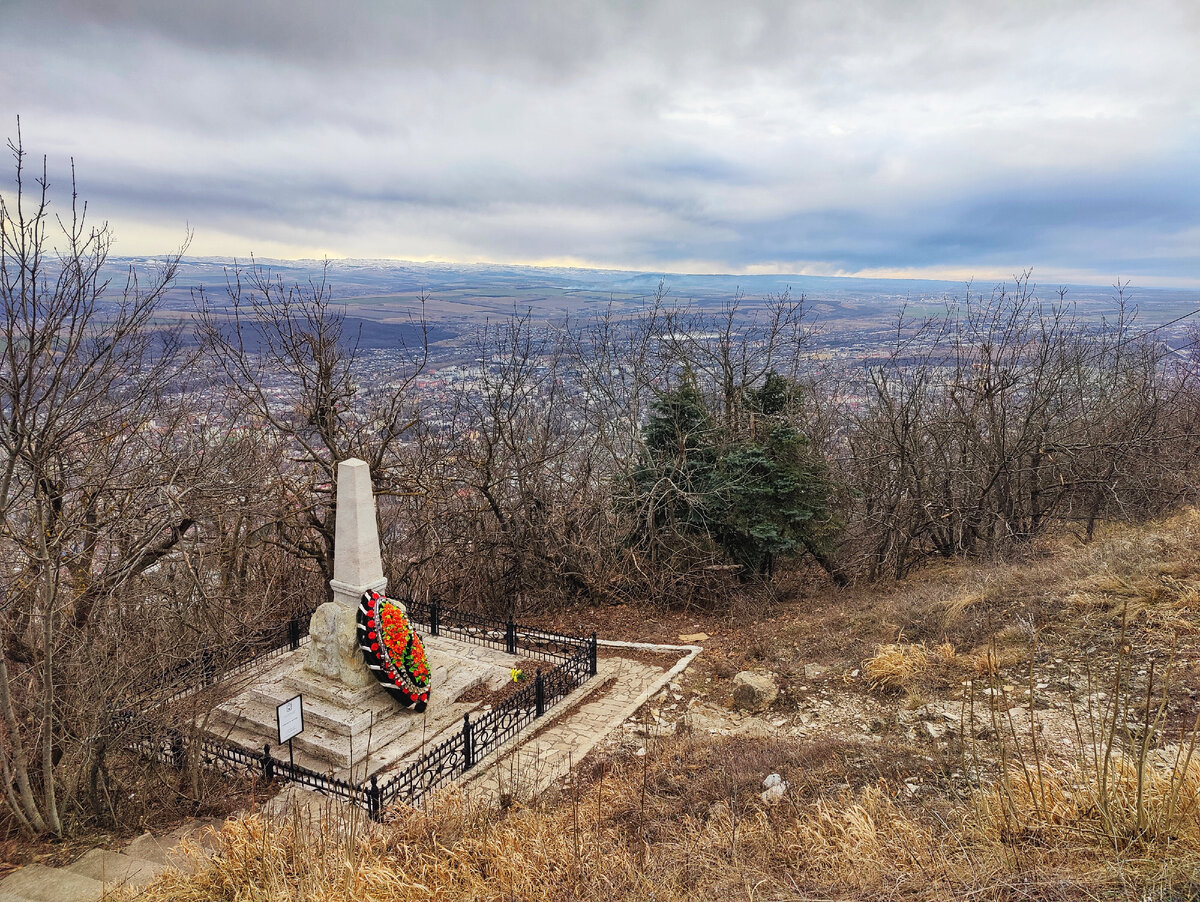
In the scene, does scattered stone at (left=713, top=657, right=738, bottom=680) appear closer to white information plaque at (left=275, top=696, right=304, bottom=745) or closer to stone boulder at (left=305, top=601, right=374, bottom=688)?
stone boulder at (left=305, top=601, right=374, bottom=688)

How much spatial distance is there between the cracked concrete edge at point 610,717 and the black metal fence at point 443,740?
0.48 feet

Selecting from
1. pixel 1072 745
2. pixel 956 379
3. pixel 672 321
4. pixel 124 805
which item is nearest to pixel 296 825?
pixel 124 805

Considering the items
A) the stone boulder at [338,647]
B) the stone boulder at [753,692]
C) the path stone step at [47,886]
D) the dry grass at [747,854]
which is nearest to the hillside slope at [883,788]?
the dry grass at [747,854]

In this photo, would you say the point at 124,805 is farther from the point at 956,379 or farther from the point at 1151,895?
the point at 956,379

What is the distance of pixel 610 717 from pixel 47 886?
6.37 metres

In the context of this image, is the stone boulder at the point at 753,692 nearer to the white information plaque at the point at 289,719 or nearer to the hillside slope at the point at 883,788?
the hillside slope at the point at 883,788

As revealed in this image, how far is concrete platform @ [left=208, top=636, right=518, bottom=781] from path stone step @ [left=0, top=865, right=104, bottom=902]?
3011 millimetres

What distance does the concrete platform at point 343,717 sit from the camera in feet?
28.3

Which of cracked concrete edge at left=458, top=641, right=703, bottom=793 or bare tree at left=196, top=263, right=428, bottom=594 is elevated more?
bare tree at left=196, top=263, right=428, bottom=594

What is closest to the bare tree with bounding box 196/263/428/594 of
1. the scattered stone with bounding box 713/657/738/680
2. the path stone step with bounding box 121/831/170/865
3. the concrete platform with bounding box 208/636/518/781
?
the concrete platform with bounding box 208/636/518/781

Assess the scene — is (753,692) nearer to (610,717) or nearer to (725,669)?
(725,669)

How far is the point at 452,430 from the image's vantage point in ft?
53.7

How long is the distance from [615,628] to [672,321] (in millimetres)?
7963

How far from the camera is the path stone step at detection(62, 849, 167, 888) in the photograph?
5.18 m
